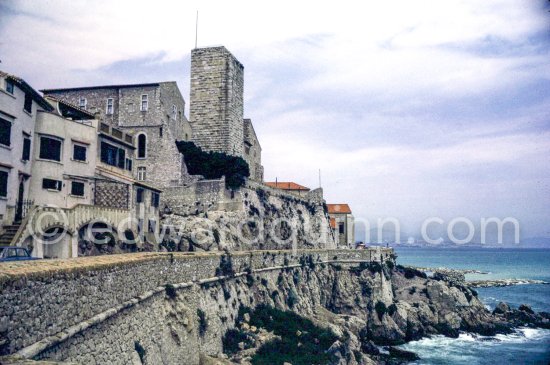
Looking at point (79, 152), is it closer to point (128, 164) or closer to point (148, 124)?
point (128, 164)

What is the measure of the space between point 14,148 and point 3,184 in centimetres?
196

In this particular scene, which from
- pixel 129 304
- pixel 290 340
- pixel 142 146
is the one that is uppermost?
pixel 142 146

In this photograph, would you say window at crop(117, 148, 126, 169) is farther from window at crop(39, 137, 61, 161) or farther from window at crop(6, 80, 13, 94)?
window at crop(6, 80, 13, 94)

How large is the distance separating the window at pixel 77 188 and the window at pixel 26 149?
125 inches

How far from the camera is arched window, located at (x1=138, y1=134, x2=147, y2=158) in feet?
138

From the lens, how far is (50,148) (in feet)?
84.7

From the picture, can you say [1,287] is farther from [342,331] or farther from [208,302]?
[342,331]

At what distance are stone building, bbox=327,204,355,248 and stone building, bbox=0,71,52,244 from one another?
170 feet

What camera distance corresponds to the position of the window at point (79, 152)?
2755cm

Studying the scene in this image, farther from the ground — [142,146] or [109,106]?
[109,106]

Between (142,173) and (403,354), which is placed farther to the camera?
(142,173)

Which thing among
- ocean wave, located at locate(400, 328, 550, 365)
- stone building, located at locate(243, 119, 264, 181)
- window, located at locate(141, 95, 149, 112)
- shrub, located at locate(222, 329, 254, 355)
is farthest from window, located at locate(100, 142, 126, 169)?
ocean wave, located at locate(400, 328, 550, 365)

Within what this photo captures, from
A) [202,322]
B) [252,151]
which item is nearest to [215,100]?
[252,151]

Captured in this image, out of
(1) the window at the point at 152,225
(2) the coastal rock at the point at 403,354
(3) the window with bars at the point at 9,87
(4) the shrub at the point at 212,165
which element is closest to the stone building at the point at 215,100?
(4) the shrub at the point at 212,165
